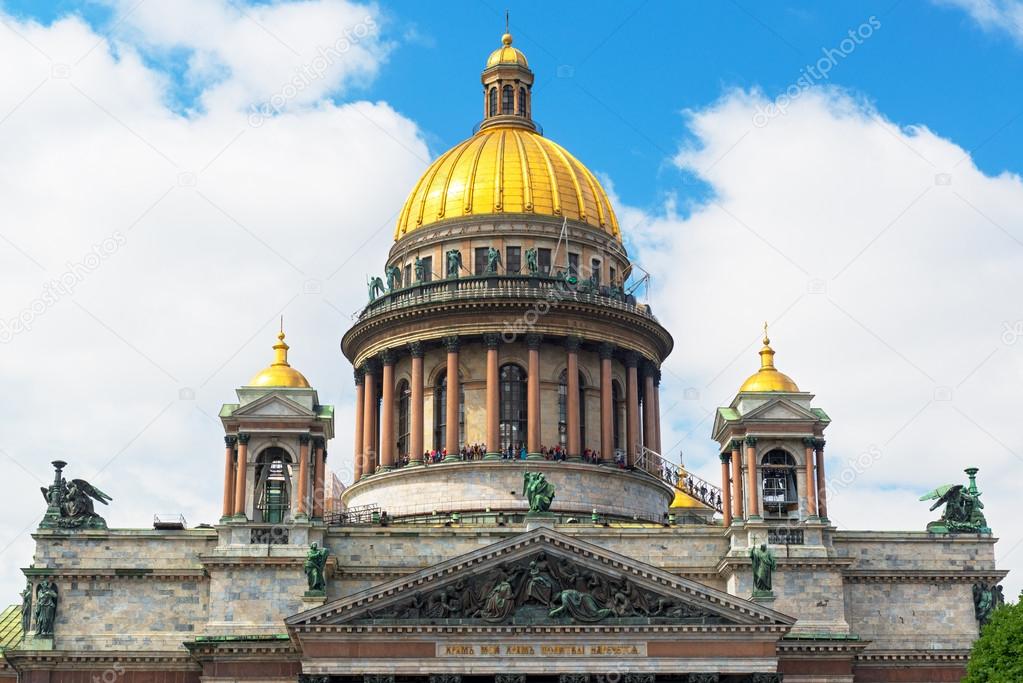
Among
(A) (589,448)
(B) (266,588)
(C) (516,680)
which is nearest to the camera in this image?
(C) (516,680)

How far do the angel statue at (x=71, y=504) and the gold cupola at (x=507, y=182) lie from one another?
22391mm

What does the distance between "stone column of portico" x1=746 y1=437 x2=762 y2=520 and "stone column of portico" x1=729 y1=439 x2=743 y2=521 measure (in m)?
0.50

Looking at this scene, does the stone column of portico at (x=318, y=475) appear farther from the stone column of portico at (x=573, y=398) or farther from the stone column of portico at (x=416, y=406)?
the stone column of portico at (x=573, y=398)

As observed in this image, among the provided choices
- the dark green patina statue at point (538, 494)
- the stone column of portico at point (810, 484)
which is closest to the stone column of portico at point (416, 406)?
the dark green patina statue at point (538, 494)

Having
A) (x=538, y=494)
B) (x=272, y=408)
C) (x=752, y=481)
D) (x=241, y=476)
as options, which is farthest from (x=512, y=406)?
(x=241, y=476)

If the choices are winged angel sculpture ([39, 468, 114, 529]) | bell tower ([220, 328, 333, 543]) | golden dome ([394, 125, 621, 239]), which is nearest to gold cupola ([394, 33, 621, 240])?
golden dome ([394, 125, 621, 239])

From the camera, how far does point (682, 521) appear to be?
8750 cm

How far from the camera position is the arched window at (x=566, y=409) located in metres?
85.4

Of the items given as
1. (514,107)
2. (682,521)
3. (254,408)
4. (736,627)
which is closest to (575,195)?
(514,107)

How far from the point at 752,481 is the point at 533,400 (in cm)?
1259

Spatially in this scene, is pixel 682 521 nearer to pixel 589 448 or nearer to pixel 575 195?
pixel 589 448

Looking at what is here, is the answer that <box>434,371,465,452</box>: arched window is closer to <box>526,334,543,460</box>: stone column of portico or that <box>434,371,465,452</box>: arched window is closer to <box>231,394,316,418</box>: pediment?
<box>526,334,543,460</box>: stone column of portico

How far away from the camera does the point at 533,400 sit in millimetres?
84188

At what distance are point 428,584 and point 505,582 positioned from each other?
9.25ft
